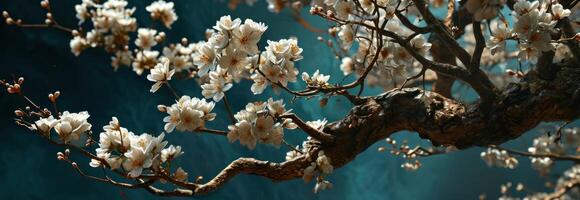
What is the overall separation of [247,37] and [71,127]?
55 cm

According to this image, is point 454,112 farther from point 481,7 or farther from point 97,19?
point 97,19

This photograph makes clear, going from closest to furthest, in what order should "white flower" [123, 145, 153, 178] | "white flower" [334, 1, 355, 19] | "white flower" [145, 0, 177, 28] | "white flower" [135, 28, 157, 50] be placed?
"white flower" [123, 145, 153, 178]
"white flower" [334, 1, 355, 19]
"white flower" [145, 0, 177, 28]
"white flower" [135, 28, 157, 50]

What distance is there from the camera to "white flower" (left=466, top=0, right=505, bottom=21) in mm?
927

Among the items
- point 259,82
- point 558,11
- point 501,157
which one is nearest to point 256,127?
point 259,82

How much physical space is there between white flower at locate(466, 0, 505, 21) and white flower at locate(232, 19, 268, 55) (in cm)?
59

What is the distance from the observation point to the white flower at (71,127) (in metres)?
1.34

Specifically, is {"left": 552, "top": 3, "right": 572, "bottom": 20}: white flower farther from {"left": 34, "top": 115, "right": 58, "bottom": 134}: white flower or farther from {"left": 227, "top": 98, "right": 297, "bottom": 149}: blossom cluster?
{"left": 34, "top": 115, "right": 58, "bottom": 134}: white flower

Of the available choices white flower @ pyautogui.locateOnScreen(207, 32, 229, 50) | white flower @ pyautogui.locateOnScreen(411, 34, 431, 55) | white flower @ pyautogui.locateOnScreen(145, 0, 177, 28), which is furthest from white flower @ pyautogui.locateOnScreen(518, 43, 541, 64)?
white flower @ pyautogui.locateOnScreen(145, 0, 177, 28)

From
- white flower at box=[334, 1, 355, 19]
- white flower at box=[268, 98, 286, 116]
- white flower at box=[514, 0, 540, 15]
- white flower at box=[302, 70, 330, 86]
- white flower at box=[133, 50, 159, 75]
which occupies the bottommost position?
white flower at box=[268, 98, 286, 116]

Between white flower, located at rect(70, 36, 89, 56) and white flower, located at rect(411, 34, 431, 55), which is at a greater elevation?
white flower, located at rect(70, 36, 89, 56)

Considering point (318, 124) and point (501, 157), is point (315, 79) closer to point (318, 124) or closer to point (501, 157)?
point (318, 124)

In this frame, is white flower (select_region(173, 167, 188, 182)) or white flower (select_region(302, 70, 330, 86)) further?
white flower (select_region(302, 70, 330, 86))

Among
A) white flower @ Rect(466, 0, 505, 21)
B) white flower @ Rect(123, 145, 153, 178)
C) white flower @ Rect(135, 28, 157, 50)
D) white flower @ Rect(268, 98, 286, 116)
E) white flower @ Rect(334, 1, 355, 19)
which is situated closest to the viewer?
white flower @ Rect(466, 0, 505, 21)

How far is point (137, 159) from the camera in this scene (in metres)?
1.29
